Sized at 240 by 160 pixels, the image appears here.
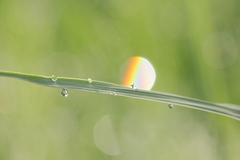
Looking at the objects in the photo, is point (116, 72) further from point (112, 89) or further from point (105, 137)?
point (112, 89)

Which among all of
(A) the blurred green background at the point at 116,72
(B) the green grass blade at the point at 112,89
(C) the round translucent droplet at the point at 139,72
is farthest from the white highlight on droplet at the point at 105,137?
(B) the green grass blade at the point at 112,89

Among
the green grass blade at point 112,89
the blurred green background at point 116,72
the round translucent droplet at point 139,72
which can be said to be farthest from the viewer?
the round translucent droplet at point 139,72

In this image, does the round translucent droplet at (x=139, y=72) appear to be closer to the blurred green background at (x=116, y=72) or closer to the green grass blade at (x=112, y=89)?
the blurred green background at (x=116, y=72)

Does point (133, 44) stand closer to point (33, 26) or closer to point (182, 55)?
point (182, 55)

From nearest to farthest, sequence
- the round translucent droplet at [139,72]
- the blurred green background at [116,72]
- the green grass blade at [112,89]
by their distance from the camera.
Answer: the green grass blade at [112,89] < the blurred green background at [116,72] < the round translucent droplet at [139,72]

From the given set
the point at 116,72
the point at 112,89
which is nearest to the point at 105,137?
the point at 116,72

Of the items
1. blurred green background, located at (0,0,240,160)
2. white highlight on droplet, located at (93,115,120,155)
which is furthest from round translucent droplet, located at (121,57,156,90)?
white highlight on droplet, located at (93,115,120,155)

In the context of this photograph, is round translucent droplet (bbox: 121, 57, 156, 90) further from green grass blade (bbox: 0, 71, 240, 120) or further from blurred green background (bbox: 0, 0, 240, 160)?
green grass blade (bbox: 0, 71, 240, 120)
